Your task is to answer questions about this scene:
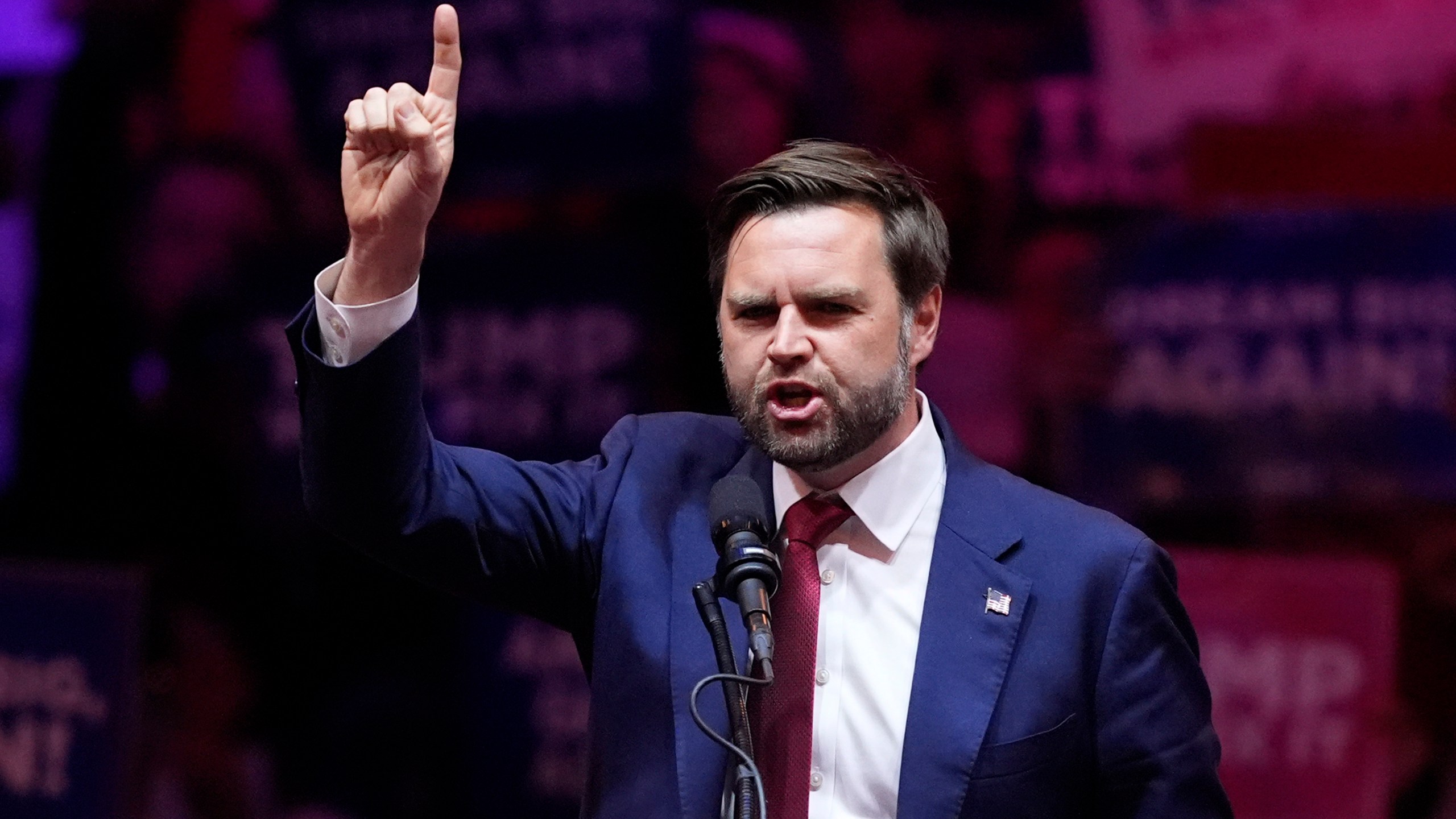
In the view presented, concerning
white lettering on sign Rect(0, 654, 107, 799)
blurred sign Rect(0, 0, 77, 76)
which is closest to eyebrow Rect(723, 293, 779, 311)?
white lettering on sign Rect(0, 654, 107, 799)

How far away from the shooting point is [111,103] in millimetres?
4492

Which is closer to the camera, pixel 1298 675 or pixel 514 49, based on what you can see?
pixel 1298 675

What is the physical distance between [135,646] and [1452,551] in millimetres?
3316

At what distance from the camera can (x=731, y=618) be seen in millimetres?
1911

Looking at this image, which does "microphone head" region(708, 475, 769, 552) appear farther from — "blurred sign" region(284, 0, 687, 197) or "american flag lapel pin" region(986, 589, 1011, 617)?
"blurred sign" region(284, 0, 687, 197)

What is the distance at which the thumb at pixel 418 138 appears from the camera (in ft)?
5.60

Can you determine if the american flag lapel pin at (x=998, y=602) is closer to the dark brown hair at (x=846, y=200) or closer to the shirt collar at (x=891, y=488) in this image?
the shirt collar at (x=891, y=488)

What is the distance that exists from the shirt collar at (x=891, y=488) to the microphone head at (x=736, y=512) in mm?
245

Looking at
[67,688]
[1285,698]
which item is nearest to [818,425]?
[1285,698]

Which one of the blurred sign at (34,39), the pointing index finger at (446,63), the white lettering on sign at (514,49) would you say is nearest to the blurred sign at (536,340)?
the white lettering on sign at (514,49)

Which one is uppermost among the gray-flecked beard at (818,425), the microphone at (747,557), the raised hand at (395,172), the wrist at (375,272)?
the raised hand at (395,172)

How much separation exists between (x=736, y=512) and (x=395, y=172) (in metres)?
0.53

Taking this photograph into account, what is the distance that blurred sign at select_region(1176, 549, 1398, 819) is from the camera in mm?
3211

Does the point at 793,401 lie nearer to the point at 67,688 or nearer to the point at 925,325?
the point at 925,325
